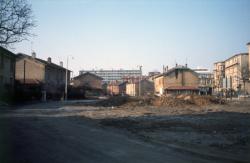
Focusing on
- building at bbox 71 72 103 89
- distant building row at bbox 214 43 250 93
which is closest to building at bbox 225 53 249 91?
distant building row at bbox 214 43 250 93

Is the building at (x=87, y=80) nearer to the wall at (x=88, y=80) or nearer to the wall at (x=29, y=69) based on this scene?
the wall at (x=88, y=80)

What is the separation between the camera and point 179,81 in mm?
89375

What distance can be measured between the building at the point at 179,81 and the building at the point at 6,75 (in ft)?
151

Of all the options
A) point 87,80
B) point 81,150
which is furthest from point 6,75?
point 87,80

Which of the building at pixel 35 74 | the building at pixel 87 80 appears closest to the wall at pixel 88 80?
the building at pixel 87 80

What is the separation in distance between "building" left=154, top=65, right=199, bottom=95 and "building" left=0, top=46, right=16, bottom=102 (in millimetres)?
46039

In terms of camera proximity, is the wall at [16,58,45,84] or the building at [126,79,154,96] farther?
the building at [126,79,154,96]

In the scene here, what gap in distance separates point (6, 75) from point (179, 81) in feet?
169

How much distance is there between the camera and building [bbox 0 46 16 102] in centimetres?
4603

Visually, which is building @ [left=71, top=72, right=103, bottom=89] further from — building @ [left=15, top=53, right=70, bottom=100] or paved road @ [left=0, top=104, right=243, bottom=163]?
paved road @ [left=0, top=104, right=243, bottom=163]

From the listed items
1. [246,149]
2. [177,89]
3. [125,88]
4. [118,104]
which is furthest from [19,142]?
[125,88]

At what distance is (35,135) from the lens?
16.0 m

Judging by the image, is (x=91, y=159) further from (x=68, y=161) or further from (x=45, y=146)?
(x=45, y=146)

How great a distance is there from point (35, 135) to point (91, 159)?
6388mm
